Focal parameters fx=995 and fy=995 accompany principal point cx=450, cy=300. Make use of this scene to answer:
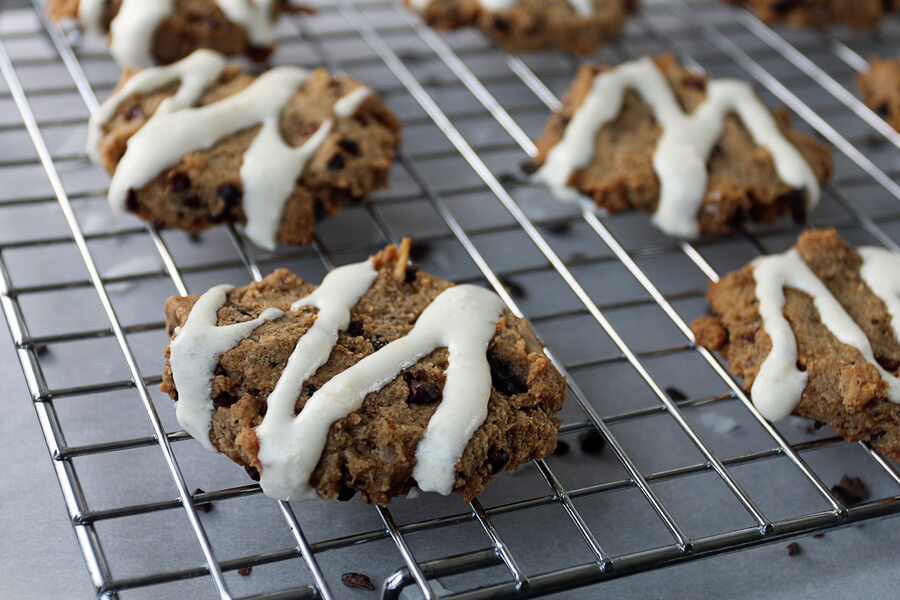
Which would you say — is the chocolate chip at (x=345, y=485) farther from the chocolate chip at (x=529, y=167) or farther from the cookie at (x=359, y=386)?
the chocolate chip at (x=529, y=167)

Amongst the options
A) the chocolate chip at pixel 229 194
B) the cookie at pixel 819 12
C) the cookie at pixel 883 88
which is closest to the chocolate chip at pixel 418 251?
the chocolate chip at pixel 229 194

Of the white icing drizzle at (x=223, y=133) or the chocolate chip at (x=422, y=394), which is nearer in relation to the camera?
the chocolate chip at (x=422, y=394)

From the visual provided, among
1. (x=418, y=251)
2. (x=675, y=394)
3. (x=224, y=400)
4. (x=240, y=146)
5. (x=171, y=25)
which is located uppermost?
(x=171, y=25)

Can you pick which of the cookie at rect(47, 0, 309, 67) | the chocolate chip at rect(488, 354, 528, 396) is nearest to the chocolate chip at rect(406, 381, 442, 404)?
the chocolate chip at rect(488, 354, 528, 396)

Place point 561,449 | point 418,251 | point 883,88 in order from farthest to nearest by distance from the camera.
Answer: point 883,88 < point 418,251 < point 561,449

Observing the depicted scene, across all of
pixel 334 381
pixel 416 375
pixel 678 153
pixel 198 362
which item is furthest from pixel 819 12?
pixel 198 362

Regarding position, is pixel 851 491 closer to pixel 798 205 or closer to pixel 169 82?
pixel 798 205
